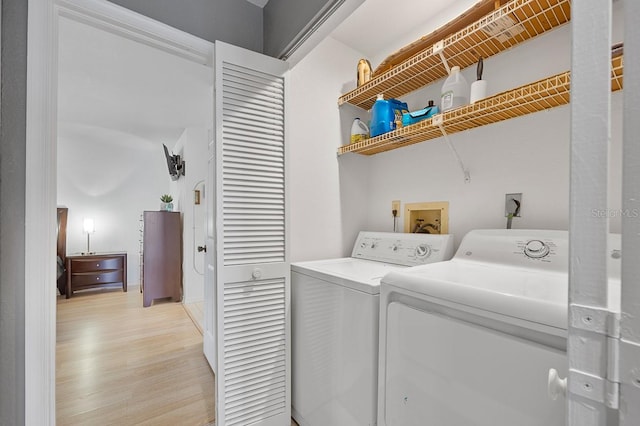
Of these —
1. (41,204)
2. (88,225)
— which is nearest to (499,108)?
A: (41,204)

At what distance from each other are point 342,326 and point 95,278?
15.5 feet

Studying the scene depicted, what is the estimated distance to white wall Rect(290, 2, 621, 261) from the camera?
1213 mm

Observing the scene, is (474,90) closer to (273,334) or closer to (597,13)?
(597,13)

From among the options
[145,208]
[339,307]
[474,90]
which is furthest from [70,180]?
[474,90]

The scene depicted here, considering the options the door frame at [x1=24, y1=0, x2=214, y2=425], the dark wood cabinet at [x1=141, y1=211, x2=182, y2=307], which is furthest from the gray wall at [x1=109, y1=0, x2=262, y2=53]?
the dark wood cabinet at [x1=141, y1=211, x2=182, y2=307]

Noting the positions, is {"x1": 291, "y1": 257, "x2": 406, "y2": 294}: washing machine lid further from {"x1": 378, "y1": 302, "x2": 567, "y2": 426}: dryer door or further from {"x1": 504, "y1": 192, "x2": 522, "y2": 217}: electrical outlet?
{"x1": 504, "y1": 192, "x2": 522, "y2": 217}: electrical outlet

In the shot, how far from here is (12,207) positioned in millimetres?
1033

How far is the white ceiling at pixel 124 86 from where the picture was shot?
2.12 metres

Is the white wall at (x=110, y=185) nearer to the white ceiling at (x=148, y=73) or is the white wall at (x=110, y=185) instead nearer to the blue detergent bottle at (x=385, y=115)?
the white ceiling at (x=148, y=73)

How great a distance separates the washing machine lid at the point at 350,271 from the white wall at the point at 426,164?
0.17m

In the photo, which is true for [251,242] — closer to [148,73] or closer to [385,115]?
[385,115]

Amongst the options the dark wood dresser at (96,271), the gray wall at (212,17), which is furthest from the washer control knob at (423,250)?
the dark wood dresser at (96,271)

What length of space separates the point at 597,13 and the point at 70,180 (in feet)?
19.9

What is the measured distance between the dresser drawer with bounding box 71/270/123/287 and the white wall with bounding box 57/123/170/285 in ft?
1.63
